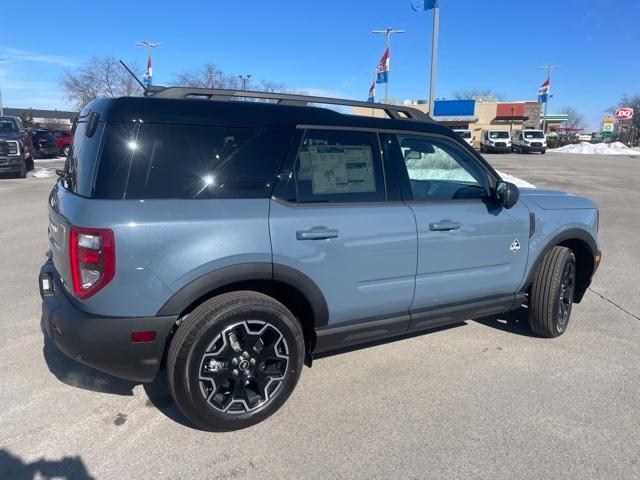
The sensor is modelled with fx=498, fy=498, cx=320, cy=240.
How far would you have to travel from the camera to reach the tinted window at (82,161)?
2652 mm

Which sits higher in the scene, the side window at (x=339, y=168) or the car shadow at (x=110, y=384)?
the side window at (x=339, y=168)

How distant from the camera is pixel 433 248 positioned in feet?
11.2

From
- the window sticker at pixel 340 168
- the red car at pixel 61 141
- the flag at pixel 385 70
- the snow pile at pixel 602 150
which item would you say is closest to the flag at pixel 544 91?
the snow pile at pixel 602 150

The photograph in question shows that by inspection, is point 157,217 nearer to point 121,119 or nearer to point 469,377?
point 121,119

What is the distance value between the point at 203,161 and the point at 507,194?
2.17 m

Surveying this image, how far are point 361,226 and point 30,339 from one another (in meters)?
2.92

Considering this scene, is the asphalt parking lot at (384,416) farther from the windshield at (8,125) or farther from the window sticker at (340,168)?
the windshield at (8,125)

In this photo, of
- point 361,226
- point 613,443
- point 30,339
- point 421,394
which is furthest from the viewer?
point 30,339

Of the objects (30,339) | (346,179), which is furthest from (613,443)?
(30,339)

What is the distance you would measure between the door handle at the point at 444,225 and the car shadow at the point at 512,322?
4.67 feet

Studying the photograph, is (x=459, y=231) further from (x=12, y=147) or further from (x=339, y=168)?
(x=12, y=147)

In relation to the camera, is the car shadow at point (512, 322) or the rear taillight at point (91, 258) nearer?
the rear taillight at point (91, 258)

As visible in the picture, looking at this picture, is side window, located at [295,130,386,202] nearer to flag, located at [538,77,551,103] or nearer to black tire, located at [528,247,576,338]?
black tire, located at [528,247,576,338]

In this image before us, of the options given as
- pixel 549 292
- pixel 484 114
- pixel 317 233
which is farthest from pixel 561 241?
pixel 484 114
